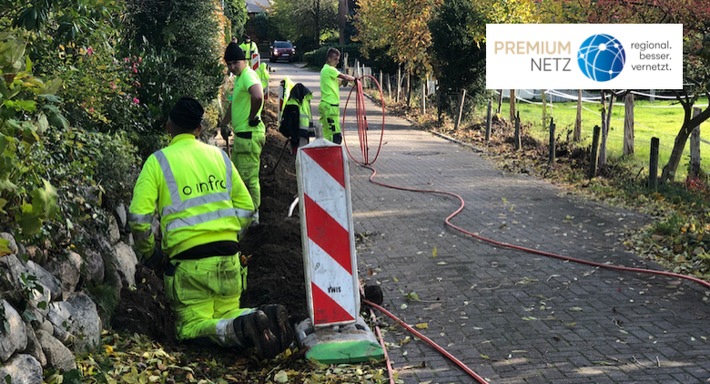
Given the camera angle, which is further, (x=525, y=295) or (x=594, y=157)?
(x=594, y=157)

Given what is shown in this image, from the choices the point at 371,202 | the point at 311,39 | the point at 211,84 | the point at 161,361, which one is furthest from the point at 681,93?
the point at 311,39

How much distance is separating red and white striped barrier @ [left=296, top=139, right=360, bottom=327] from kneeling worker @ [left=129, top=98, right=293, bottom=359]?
45 centimetres

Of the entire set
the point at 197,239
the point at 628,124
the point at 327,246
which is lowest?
the point at 628,124

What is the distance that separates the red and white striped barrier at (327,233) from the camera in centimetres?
601

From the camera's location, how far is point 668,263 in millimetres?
8609

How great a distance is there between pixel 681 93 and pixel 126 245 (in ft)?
35.8

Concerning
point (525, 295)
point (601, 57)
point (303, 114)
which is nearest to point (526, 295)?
point (525, 295)

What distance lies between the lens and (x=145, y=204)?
5.55 metres

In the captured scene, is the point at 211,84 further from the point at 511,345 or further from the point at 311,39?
the point at 311,39

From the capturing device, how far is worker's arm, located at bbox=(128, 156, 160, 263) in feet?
18.1

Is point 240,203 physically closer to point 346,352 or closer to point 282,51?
point 346,352

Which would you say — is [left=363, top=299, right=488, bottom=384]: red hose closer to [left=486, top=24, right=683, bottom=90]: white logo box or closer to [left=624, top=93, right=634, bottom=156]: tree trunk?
[left=486, top=24, right=683, bottom=90]: white logo box

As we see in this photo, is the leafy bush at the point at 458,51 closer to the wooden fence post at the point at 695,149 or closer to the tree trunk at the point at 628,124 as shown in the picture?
the tree trunk at the point at 628,124

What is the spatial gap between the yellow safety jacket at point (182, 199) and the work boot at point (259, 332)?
0.59 meters
